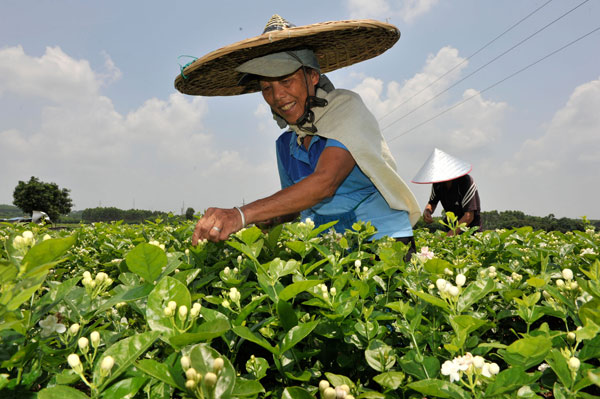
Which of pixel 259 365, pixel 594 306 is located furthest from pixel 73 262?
pixel 594 306

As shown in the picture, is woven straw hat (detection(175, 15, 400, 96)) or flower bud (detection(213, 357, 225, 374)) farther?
woven straw hat (detection(175, 15, 400, 96))

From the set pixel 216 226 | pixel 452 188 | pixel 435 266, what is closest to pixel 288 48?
pixel 216 226

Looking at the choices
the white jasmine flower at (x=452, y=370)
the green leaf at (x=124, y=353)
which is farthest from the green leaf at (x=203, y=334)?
the white jasmine flower at (x=452, y=370)

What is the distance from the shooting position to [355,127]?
2.60 meters

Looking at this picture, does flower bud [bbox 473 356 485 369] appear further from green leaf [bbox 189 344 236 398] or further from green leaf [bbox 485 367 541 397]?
green leaf [bbox 189 344 236 398]

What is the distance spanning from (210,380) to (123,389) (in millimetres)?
260

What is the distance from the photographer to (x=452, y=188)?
6.66 metres

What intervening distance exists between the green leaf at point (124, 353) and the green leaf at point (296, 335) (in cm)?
33

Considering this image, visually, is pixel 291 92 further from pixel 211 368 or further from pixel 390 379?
pixel 211 368

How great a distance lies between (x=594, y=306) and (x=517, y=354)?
318mm

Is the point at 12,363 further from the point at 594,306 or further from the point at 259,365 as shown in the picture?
the point at 594,306

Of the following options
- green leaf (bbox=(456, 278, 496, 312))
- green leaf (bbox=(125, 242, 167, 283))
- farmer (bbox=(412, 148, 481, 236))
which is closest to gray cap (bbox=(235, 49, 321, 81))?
green leaf (bbox=(125, 242, 167, 283))

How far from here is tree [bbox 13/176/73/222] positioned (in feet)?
240

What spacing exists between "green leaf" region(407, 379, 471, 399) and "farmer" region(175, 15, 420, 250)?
1.40 metres
